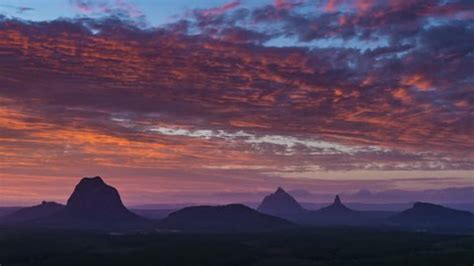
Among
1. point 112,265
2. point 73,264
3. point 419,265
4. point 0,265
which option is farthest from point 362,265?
point 0,265

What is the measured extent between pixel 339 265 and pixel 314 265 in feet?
30.9

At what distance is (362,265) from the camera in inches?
7844

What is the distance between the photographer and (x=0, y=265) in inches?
7864

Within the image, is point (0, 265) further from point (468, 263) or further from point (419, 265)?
point (468, 263)

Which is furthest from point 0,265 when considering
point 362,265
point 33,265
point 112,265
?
point 362,265

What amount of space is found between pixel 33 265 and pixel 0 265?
42.0 feet

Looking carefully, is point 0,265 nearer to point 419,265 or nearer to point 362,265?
point 362,265

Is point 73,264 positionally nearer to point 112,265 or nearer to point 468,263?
point 112,265

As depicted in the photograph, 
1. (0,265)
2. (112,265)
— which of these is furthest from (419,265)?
(0,265)

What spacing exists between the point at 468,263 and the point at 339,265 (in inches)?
1862

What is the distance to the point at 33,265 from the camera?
198625 mm

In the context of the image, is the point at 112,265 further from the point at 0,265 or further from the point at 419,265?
the point at 419,265

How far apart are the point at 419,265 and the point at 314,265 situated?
38.7m

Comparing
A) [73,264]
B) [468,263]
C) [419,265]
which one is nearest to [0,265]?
[73,264]
